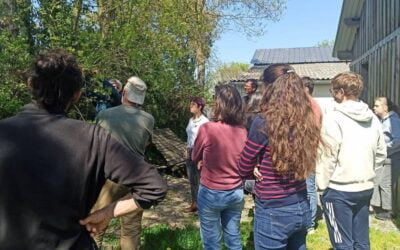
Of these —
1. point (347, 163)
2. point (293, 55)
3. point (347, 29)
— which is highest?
point (293, 55)

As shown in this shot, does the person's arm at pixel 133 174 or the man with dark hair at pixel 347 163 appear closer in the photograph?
the person's arm at pixel 133 174

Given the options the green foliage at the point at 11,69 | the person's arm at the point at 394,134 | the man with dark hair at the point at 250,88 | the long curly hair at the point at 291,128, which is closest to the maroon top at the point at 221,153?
the long curly hair at the point at 291,128

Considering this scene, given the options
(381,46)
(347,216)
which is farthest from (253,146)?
(381,46)

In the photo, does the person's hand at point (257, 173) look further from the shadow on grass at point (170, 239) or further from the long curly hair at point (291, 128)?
the shadow on grass at point (170, 239)

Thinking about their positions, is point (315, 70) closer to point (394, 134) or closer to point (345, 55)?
point (345, 55)

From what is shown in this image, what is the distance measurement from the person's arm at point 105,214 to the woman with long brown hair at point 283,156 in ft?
3.62

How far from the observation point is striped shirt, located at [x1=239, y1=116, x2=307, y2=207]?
2.61m

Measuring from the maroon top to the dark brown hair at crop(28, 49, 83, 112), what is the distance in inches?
71.8

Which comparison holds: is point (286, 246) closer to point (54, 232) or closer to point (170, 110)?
point (54, 232)

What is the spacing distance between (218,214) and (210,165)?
420 millimetres

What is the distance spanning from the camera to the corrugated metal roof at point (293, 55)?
93.9 ft

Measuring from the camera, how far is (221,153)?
11.0 feet

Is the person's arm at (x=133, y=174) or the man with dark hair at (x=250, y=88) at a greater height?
the man with dark hair at (x=250, y=88)

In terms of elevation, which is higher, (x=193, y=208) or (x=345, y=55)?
(x=345, y=55)
